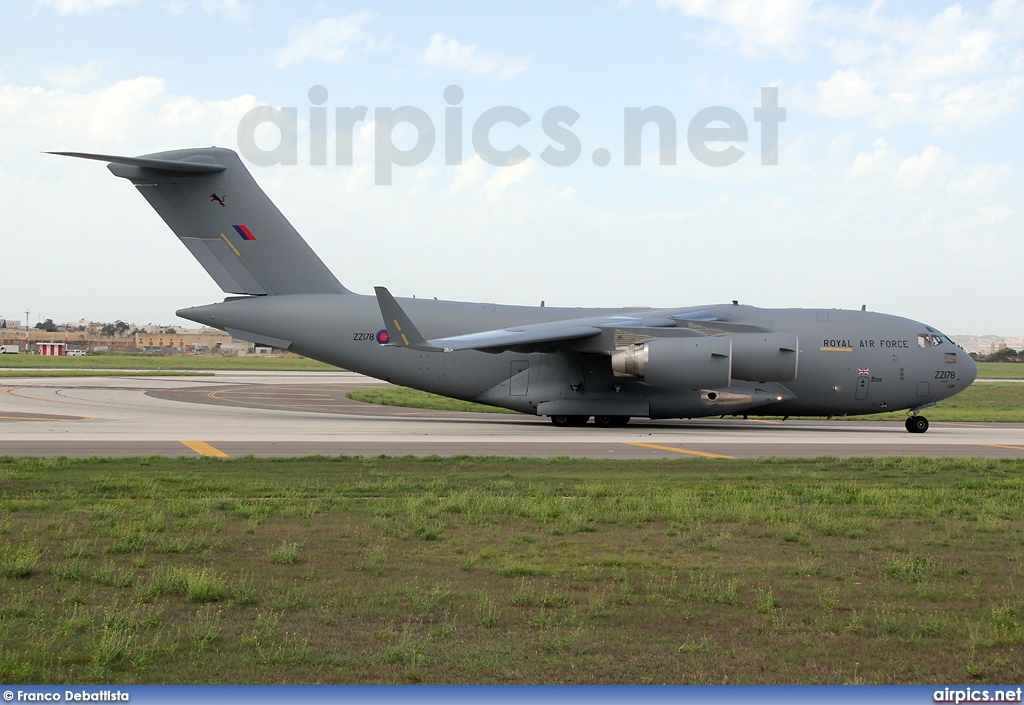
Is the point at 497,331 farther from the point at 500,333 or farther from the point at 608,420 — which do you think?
the point at 608,420

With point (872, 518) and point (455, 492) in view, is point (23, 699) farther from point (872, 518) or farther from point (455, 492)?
point (872, 518)

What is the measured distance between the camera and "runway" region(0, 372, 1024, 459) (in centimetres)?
1836

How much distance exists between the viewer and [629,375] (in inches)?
955

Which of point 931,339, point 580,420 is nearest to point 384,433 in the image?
point 580,420

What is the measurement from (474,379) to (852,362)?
10.3 meters

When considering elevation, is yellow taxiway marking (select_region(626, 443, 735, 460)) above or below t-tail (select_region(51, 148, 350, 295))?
below

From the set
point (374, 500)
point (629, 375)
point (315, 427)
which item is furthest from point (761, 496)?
point (315, 427)

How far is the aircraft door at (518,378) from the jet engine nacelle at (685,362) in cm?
326

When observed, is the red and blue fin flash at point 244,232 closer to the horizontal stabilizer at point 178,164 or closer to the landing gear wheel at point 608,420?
the horizontal stabilizer at point 178,164

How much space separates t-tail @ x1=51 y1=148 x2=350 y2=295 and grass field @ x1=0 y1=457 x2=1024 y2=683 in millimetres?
12984

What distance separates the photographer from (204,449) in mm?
17719

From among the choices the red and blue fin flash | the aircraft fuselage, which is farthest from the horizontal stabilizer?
the aircraft fuselage

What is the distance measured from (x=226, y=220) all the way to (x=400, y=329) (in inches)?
263

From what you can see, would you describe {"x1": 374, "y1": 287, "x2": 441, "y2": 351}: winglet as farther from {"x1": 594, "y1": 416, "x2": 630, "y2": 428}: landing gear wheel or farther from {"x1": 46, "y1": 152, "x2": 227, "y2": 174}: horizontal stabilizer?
{"x1": 46, "y1": 152, "x2": 227, "y2": 174}: horizontal stabilizer
